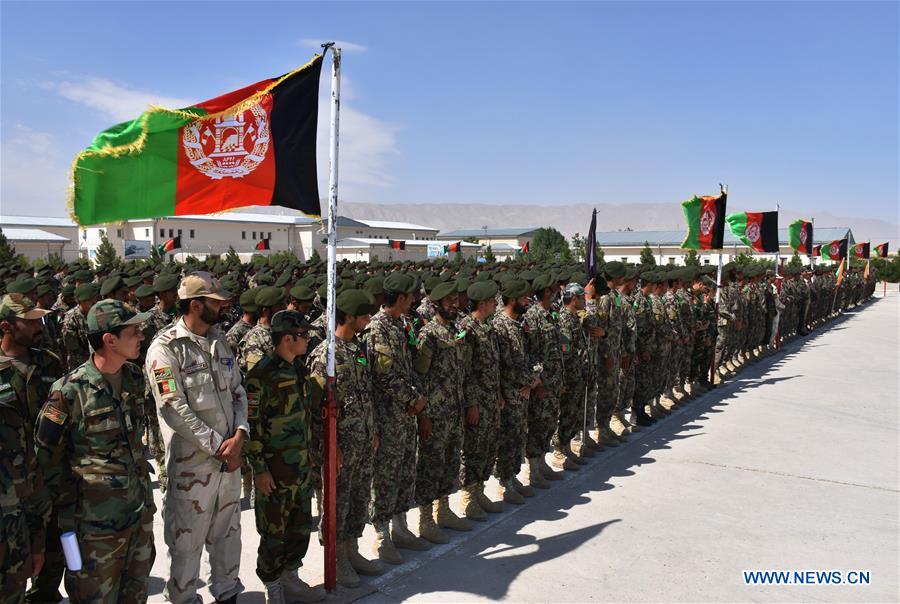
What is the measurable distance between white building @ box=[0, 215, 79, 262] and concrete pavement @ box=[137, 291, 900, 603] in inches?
1812

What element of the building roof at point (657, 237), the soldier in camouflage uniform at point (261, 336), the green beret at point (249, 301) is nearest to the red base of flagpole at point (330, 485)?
the soldier in camouflage uniform at point (261, 336)

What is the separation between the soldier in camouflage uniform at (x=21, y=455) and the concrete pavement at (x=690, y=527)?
1222mm

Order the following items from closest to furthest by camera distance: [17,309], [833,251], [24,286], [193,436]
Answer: [193,436] → [17,309] → [24,286] → [833,251]

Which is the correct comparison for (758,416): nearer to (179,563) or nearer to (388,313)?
(388,313)

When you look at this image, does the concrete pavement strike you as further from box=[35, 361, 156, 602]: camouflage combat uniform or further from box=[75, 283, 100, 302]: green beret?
box=[75, 283, 100, 302]: green beret

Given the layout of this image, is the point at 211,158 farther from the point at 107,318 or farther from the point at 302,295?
the point at 302,295

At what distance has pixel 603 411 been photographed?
7.47 metres

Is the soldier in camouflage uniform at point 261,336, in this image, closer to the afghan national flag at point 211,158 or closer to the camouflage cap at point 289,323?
the camouflage cap at point 289,323

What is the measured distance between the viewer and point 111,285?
6512mm

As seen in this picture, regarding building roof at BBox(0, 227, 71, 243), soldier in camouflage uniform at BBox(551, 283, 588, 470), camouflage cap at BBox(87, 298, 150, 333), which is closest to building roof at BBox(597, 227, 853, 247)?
building roof at BBox(0, 227, 71, 243)

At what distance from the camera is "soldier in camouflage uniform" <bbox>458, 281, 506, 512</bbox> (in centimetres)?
523

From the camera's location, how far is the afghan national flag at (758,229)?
14336 millimetres

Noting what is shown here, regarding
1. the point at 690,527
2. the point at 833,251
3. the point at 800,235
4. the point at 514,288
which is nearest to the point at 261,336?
the point at 514,288

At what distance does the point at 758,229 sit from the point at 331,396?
532 inches
